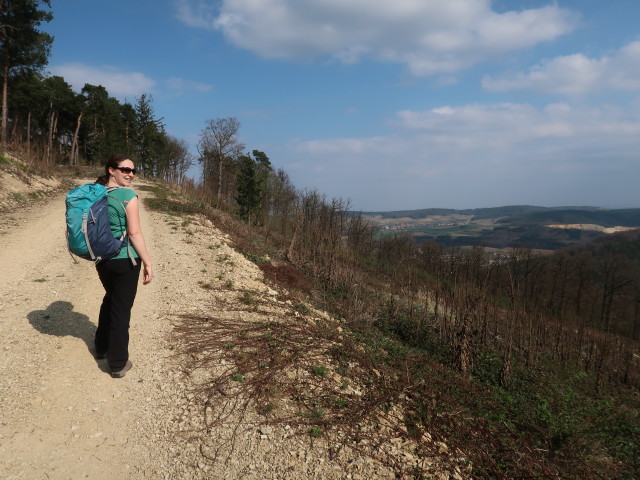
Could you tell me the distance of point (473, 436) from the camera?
418cm

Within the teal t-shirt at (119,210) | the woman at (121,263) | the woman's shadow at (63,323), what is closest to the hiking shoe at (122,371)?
the woman at (121,263)

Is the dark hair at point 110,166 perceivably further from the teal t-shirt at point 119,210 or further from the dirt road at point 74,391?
the dirt road at point 74,391

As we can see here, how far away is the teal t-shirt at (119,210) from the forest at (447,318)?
3331 mm

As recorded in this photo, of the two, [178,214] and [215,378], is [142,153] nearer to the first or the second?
[178,214]

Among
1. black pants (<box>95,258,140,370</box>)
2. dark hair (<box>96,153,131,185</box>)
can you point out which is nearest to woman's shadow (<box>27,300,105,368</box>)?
black pants (<box>95,258,140,370</box>)

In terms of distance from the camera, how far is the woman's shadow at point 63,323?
13.8 feet

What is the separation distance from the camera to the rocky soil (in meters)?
2.62

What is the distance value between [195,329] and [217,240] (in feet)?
22.1

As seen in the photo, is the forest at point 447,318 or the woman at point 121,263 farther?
the forest at point 447,318

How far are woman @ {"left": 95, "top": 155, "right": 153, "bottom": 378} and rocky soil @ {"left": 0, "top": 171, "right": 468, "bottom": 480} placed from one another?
16.3 inches

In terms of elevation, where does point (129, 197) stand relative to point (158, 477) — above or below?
above

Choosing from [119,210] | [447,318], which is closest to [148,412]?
[119,210]

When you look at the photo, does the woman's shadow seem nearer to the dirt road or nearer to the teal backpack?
the dirt road

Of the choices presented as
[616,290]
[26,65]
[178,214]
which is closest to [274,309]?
[178,214]
